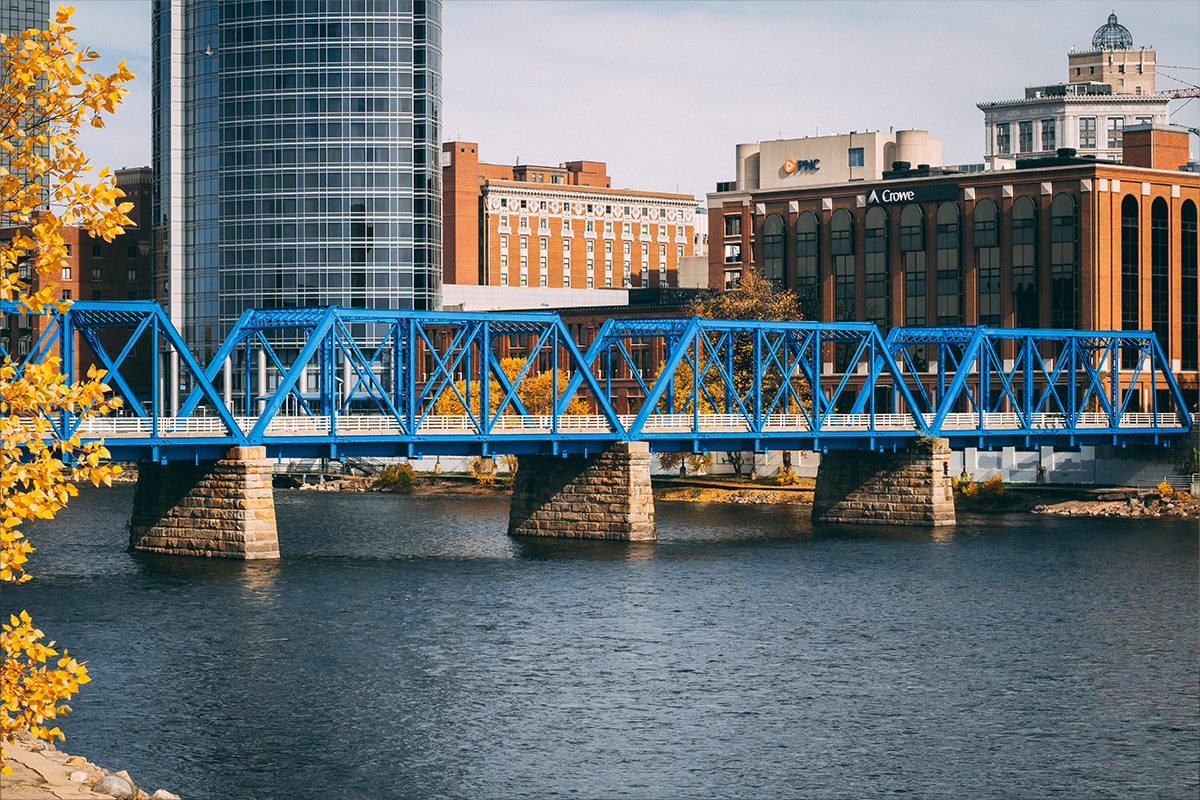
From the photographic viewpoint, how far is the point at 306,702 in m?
42.5

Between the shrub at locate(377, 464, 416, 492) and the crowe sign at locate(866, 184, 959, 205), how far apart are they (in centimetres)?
4406

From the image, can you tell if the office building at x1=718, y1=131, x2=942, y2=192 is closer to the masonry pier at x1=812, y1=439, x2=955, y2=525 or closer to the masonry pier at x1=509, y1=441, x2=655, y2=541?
the masonry pier at x1=812, y1=439, x2=955, y2=525

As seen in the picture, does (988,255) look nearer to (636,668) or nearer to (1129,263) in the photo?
(1129,263)

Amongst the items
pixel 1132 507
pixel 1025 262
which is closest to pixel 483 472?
pixel 1025 262

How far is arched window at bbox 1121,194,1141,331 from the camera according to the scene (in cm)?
12456

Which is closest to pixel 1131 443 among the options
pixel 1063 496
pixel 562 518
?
pixel 1063 496

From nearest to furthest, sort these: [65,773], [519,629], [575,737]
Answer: [65,773]
[575,737]
[519,629]

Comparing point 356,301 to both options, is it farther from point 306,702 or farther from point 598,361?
point 306,702

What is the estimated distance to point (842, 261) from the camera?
13700 cm

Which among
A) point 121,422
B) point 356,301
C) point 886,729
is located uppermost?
point 356,301

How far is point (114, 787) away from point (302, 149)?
138 metres

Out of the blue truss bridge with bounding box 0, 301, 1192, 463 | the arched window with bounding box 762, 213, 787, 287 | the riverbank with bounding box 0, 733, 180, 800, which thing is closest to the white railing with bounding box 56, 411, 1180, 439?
the blue truss bridge with bounding box 0, 301, 1192, 463

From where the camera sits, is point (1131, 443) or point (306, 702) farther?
point (1131, 443)

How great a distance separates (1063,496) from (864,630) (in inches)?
2246
